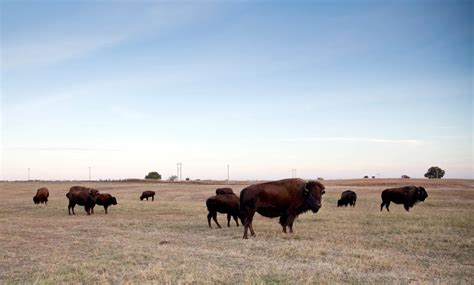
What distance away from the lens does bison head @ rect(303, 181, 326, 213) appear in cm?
1775

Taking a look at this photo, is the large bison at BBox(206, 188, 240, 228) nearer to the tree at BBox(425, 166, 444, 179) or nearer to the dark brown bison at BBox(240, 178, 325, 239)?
the dark brown bison at BBox(240, 178, 325, 239)

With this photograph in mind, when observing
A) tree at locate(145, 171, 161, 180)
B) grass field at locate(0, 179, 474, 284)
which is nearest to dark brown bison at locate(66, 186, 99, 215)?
grass field at locate(0, 179, 474, 284)

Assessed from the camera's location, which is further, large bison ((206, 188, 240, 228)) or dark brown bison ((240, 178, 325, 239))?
large bison ((206, 188, 240, 228))

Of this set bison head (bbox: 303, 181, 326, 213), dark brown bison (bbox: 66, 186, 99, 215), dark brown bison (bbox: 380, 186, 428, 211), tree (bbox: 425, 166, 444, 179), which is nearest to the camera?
bison head (bbox: 303, 181, 326, 213)

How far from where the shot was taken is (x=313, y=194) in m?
17.9

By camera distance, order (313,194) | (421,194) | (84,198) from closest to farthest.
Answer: (313,194)
(84,198)
(421,194)

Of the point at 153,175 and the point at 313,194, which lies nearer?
the point at 313,194

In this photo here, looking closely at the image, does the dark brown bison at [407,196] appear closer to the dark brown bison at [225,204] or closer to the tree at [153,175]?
the dark brown bison at [225,204]

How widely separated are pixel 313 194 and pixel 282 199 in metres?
1.32

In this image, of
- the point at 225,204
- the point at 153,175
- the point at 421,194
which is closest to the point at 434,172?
the point at 153,175

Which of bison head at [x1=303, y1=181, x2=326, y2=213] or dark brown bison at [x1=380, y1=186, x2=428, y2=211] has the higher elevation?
bison head at [x1=303, y1=181, x2=326, y2=213]

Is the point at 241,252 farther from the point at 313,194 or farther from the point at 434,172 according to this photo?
the point at 434,172

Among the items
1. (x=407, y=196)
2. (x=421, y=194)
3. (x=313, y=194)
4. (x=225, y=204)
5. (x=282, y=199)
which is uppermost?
(x=313, y=194)

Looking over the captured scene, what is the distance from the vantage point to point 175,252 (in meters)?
13.4
